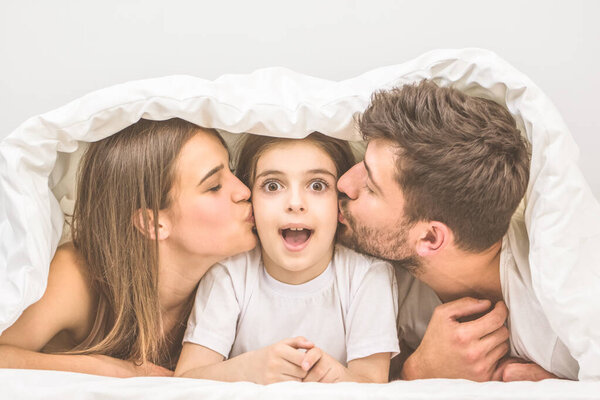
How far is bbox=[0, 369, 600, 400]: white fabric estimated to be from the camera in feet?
3.97

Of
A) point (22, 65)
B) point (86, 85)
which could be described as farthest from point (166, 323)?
point (22, 65)

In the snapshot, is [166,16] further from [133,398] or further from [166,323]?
[133,398]

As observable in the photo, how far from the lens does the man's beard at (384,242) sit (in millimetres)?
1479

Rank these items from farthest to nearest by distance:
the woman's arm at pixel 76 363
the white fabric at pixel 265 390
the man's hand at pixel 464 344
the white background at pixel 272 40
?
1. the white background at pixel 272 40
2. the man's hand at pixel 464 344
3. the woman's arm at pixel 76 363
4. the white fabric at pixel 265 390

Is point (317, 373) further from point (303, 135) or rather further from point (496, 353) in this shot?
point (303, 135)

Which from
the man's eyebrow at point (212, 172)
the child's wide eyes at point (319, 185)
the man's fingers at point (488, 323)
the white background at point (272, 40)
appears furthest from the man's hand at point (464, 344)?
the white background at point (272, 40)

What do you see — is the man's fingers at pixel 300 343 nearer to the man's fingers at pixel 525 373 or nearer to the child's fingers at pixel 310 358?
the child's fingers at pixel 310 358

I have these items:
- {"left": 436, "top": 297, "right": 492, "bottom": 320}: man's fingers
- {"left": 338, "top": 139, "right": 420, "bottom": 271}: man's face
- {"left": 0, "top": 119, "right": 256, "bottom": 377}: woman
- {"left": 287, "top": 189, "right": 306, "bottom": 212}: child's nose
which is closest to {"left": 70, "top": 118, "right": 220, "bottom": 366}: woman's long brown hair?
{"left": 0, "top": 119, "right": 256, "bottom": 377}: woman

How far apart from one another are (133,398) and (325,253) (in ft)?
1.79

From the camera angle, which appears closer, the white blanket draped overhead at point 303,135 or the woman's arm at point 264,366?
the white blanket draped overhead at point 303,135

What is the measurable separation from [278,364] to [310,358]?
0.22 ft

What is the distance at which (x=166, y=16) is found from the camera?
1.96m

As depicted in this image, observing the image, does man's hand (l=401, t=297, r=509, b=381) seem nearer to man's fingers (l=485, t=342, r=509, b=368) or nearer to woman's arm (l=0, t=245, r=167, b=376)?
man's fingers (l=485, t=342, r=509, b=368)

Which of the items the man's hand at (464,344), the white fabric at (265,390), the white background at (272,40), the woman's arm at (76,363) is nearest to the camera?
the white fabric at (265,390)
